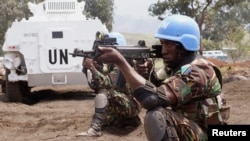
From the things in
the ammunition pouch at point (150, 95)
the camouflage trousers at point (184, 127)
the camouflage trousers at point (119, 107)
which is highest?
the ammunition pouch at point (150, 95)

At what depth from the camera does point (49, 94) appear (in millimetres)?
11375

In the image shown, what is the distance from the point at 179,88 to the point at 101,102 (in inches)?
110

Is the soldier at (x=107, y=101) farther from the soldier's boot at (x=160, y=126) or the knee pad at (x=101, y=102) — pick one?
the soldier's boot at (x=160, y=126)

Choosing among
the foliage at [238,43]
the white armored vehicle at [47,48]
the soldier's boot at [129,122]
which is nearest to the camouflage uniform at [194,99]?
the soldier's boot at [129,122]

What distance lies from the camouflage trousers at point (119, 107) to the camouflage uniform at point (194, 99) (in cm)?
229

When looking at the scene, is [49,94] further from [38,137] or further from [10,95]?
[38,137]

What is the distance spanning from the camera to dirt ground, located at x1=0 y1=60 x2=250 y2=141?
604cm

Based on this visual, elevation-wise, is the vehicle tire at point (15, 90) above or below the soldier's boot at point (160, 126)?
below

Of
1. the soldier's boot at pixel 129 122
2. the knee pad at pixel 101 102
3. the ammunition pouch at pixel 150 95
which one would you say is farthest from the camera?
the soldier's boot at pixel 129 122

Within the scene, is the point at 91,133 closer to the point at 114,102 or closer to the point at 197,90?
the point at 114,102

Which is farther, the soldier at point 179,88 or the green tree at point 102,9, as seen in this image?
the green tree at point 102,9

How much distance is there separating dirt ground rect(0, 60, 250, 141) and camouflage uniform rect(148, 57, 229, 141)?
96.3 inches

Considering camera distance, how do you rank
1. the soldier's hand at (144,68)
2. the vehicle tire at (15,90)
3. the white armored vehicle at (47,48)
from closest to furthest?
the soldier's hand at (144,68) → the white armored vehicle at (47,48) → the vehicle tire at (15,90)

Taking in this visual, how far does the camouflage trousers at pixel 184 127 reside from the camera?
329 centimetres
